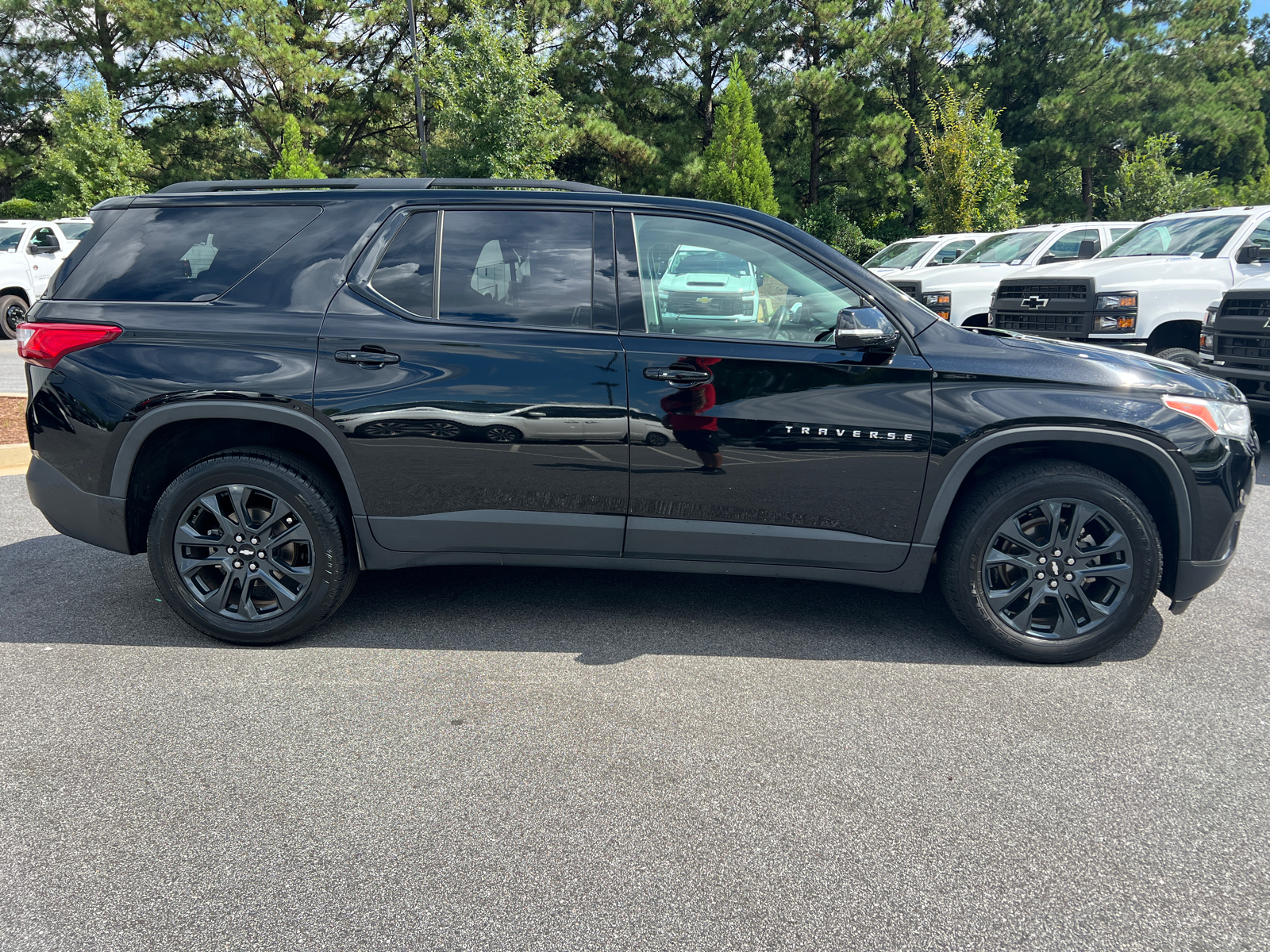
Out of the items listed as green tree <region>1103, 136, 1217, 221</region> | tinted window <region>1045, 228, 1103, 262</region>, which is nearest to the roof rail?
tinted window <region>1045, 228, 1103, 262</region>

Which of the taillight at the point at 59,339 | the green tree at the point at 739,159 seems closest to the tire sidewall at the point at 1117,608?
the taillight at the point at 59,339

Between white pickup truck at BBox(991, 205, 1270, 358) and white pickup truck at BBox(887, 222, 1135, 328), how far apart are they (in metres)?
1.88

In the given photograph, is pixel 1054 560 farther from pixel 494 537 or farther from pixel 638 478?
pixel 494 537

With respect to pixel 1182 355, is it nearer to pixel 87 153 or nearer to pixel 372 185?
pixel 372 185

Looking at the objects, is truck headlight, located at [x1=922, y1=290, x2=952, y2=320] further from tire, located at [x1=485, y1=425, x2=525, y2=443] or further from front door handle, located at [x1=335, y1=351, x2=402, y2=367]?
front door handle, located at [x1=335, y1=351, x2=402, y2=367]

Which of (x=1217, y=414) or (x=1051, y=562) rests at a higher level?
(x=1217, y=414)

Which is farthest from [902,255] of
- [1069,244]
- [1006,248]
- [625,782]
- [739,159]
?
[625,782]

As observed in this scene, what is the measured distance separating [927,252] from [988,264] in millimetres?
2115

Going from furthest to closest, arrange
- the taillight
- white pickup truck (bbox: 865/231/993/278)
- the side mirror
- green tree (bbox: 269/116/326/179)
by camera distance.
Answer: green tree (bbox: 269/116/326/179)
white pickup truck (bbox: 865/231/993/278)
the taillight
the side mirror

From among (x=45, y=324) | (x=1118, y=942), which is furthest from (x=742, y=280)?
(x=45, y=324)

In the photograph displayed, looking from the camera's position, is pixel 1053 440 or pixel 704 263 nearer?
pixel 1053 440

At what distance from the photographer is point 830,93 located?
30969mm

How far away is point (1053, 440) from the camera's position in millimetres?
3664

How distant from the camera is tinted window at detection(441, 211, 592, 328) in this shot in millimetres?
3783
